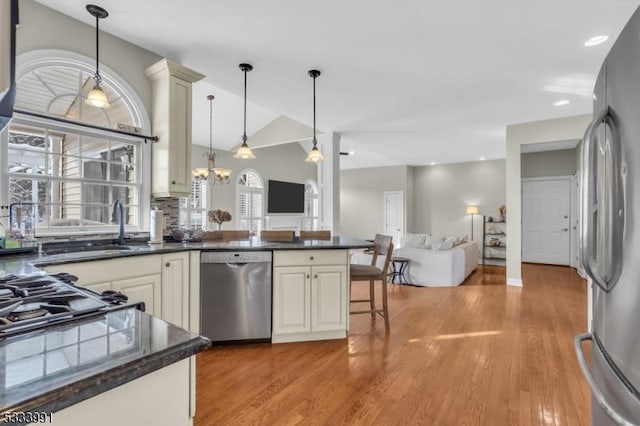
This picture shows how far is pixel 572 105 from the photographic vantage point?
4297mm

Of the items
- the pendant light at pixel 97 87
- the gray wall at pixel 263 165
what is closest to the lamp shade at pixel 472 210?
the gray wall at pixel 263 165

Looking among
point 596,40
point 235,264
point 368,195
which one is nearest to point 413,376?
point 235,264

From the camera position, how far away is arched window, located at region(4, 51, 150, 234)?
240 cm

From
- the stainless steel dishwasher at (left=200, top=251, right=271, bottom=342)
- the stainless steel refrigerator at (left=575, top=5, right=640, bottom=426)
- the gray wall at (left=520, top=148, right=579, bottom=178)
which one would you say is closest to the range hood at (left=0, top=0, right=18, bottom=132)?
the stainless steel refrigerator at (left=575, top=5, right=640, bottom=426)

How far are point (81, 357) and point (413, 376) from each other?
2.18m

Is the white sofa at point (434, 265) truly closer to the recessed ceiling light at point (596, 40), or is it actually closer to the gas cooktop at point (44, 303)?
the recessed ceiling light at point (596, 40)

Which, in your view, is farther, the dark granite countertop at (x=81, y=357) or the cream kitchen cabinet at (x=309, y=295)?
the cream kitchen cabinet at (x=309, y=295)

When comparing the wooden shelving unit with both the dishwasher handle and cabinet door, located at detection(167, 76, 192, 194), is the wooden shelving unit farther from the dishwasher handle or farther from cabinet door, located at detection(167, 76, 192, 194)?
cabinet door, located at detection(167, 76, 192, 194)

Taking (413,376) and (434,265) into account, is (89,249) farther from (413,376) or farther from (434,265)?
(434,265)

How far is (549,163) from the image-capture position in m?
6.85

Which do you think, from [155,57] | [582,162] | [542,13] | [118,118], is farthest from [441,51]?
[118,118]

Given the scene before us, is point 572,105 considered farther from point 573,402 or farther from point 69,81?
point 69,81

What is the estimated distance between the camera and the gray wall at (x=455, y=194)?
825 cm

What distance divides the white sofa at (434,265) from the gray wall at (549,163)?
9.39 feet
